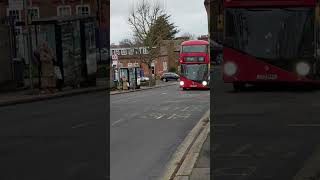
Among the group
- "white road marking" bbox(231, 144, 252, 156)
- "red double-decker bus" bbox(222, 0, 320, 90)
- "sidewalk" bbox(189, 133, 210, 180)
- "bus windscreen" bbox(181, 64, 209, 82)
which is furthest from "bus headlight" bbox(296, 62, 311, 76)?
"bus windscreen" bbox(181, 64, 209, 82)

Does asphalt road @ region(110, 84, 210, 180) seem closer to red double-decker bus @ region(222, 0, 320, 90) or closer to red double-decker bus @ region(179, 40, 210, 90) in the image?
red double-decker bus @ region(222, 0, 320, 90)

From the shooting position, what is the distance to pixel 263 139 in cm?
1105

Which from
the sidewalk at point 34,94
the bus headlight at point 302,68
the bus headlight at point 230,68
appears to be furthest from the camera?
the sidewalk at point 34,94

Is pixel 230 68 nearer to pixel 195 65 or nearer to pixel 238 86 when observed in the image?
pixel 238 86

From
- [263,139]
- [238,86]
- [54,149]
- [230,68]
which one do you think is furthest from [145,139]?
[238,86]

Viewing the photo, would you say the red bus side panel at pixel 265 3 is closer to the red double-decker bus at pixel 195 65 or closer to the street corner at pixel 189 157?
the street corner at pixel 189 157

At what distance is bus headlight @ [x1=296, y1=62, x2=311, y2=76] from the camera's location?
23.9m

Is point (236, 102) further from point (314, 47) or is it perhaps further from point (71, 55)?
point (71, 55)

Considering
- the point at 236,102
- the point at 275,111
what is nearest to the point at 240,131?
the point at 275,111

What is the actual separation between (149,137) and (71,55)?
26282mm

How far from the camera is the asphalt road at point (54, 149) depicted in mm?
8595

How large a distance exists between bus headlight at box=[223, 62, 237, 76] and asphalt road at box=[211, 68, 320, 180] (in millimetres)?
6197

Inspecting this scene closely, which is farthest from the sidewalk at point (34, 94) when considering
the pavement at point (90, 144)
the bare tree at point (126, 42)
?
the bare tree at point (126, 42)

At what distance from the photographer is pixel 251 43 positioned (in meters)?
24.5
